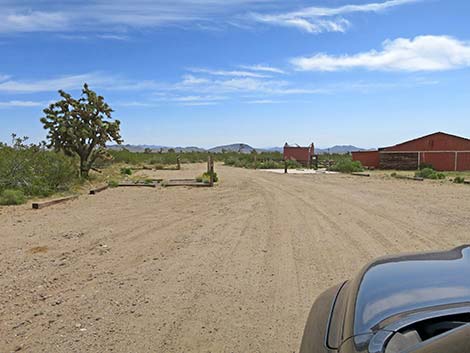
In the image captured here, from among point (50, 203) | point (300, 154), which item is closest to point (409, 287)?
point (50, 203)

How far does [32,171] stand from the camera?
16.1m

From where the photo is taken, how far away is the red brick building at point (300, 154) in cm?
4966

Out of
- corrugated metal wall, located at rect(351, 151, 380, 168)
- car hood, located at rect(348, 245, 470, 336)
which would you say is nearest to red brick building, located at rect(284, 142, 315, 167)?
corrugated metal wall, located at rect(351, 151, 380, 168)

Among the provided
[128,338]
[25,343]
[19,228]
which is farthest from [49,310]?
[19,228]

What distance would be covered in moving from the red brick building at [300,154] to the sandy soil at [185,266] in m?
35.9

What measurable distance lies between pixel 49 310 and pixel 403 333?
4272 mm

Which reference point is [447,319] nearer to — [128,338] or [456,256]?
[456,256]

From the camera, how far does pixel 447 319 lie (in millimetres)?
1971

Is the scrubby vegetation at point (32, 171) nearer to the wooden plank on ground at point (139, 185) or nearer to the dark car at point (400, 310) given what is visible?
the wooden plank on ground at point (139, 185)

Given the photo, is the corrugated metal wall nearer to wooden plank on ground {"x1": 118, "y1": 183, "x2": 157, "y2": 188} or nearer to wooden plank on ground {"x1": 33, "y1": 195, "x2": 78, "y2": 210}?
wooden plank on ground {"x1": 118, "y1": 183, "x2": 157, "y2": 188}

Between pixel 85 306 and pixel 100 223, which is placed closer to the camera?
pixel 85 306

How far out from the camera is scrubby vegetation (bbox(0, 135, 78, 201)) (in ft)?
50.5

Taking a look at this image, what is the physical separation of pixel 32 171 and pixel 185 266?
1137cm

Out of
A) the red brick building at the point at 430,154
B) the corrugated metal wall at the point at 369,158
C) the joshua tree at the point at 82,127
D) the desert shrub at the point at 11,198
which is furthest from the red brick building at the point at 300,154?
the desert shrub at the point at 11,198
